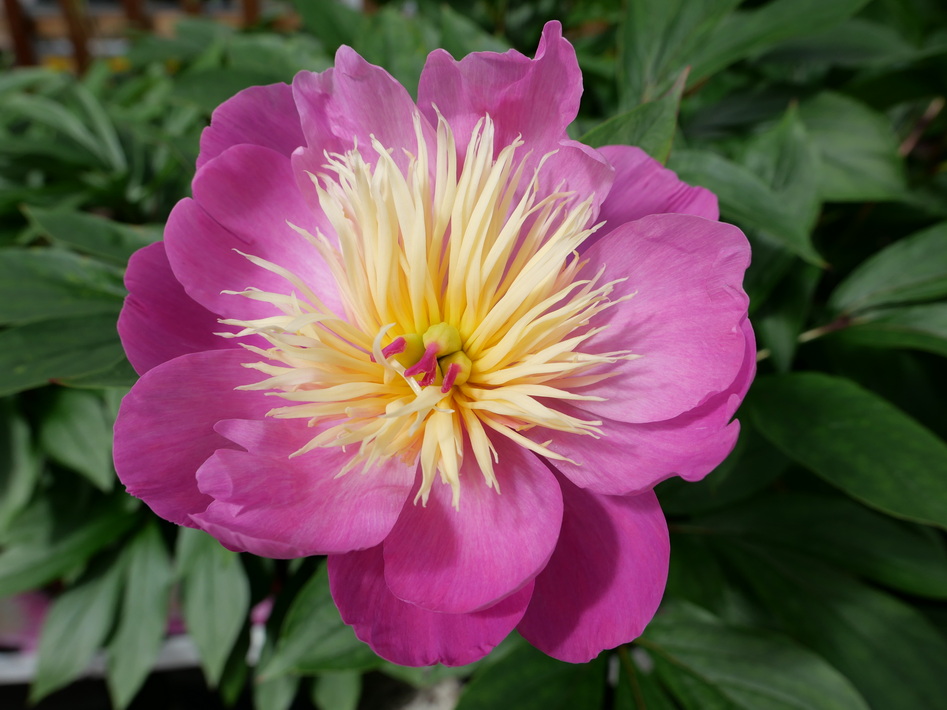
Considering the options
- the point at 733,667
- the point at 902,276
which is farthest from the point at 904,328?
the point at 733,667

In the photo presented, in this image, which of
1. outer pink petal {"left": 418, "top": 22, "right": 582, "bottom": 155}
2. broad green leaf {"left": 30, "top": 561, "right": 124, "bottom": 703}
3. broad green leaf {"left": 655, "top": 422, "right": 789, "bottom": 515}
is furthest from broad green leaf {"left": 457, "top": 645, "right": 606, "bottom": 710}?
broad green leaf {"left": 30, "top": 561, "right": 124, "bottom": 703}

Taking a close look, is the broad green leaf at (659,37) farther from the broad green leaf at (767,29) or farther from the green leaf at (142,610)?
the green leaf at (142,610)

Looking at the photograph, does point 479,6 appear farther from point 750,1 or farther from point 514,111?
point 514,111

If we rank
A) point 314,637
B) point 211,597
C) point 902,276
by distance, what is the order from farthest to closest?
point 211,597 → point 902,276 → point 314,637

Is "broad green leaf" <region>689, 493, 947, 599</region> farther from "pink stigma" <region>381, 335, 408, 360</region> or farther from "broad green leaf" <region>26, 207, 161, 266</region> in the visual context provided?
"broad green leaf" <region>26, 207, 161, 266</region>

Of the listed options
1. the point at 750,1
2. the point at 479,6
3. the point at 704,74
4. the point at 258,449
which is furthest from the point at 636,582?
the point at 479,6

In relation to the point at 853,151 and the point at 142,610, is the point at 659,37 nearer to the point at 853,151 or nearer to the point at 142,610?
the point at 853,151
